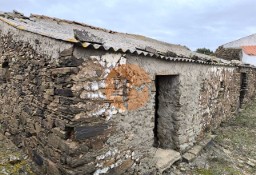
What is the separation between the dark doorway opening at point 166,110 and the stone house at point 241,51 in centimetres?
917

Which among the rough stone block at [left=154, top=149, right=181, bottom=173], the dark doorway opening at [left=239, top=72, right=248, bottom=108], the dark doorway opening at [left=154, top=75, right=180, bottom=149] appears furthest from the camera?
the dark doorway opening at [left=239, top=72, right=248, bottom=108]

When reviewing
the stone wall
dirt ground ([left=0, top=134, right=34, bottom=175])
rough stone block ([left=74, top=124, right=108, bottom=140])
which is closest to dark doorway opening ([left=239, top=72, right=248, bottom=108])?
the stone wall

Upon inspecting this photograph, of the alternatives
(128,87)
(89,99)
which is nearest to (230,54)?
(128,87)

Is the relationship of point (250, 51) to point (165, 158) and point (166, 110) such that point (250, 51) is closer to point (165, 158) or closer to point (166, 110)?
point (166, 110)

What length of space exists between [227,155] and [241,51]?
10.4 metres

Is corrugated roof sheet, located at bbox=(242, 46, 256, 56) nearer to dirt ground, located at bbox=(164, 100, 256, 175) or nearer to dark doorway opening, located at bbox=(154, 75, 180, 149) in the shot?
dirt ground, located at bbox=(164, 100, 256, 175)

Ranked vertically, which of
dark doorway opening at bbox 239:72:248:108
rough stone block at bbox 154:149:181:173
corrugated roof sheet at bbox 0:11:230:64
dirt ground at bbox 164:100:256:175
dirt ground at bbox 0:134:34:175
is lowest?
dirt ground at bbox 164:100:256:175

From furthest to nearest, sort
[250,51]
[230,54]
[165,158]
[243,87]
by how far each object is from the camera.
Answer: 1. [250,51]
2. [230,54]
3. [243,87]
4. [165,158]

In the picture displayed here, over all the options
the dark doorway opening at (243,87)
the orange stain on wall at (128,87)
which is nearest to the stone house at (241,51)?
the dark doorway opening at (243,87)

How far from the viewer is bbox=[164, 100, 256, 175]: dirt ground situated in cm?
566

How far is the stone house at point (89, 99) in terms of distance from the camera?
3.56 m

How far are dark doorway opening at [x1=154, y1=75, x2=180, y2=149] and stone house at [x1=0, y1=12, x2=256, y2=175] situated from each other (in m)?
0.02

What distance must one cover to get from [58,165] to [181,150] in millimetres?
3327

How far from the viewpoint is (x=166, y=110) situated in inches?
240
